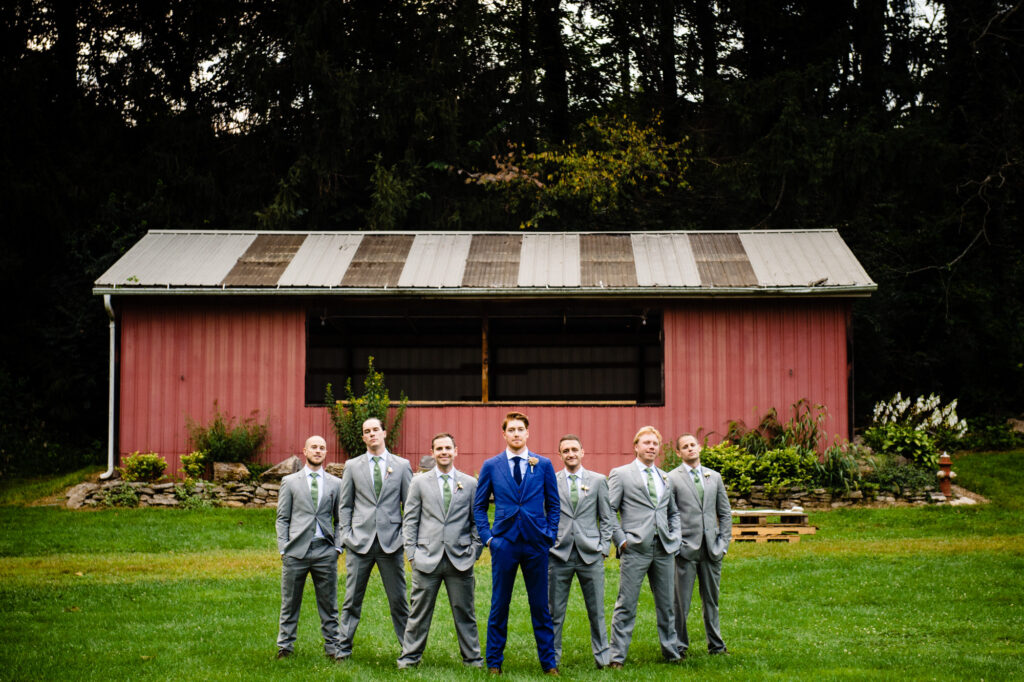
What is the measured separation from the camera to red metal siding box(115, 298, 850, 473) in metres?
17.1

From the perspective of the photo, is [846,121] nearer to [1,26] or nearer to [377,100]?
[377,100]

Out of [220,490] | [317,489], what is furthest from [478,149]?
[317,489]

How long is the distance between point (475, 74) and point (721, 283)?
12983mm

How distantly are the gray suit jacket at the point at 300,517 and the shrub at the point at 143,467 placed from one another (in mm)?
9065

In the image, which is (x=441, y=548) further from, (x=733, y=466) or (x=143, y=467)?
(x=143, y=467)

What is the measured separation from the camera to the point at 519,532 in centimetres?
770

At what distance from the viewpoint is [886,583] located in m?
10.8

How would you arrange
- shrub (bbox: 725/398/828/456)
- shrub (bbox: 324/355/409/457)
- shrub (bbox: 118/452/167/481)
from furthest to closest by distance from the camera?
shrub (bbox: 324/355/409/457) → shrub (bbox: 725/398/828/456) → shrub (bbox: 118/452/167/481)

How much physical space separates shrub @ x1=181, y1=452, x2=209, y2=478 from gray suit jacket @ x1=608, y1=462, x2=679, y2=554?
397 inches

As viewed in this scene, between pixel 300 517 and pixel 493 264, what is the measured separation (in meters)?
10.4

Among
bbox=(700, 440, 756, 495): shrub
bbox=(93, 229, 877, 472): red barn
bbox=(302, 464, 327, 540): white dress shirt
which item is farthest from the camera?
bbox=(93, 229, 877, 472): red barn

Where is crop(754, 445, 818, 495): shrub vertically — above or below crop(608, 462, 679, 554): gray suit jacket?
below

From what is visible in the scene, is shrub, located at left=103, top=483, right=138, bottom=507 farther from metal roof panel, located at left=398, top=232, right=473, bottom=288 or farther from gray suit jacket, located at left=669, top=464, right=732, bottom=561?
gray suit jacket, located at left=669, top=464, right=732, bottom=561

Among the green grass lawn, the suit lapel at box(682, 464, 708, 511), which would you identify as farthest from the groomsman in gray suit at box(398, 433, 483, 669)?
the suit lapel at box(682, 464, 708, 511)
